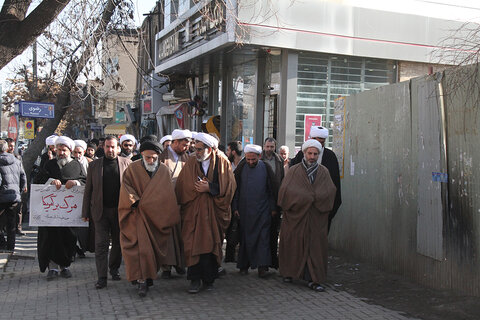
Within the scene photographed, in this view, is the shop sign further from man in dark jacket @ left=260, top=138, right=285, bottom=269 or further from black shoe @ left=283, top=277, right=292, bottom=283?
black shoe @ left=283, top=277, right=292, bottom=283

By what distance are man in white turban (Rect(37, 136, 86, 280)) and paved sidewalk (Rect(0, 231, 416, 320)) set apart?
214 mm

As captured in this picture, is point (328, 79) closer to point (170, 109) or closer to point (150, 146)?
point (150, 146)

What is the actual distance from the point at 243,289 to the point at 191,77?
1301 cm

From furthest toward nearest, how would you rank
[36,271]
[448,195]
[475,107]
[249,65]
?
[249,65] < [36,271] < [448,195] < [475,107]

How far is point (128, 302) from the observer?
6070 millimetres

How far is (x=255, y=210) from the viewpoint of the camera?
738 centimetres

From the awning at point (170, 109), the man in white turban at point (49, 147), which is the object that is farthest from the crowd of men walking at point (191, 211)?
the awning at point (170, 109)

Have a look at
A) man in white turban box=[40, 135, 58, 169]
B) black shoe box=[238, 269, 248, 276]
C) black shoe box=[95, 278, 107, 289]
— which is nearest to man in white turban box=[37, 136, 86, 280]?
black shoe box=[95, 278, 107, 289]

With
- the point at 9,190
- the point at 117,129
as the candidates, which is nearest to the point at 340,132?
the point at 9,190

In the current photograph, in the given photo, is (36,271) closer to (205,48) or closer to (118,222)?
(118,222)

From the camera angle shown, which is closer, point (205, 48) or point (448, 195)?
point (448, 195)

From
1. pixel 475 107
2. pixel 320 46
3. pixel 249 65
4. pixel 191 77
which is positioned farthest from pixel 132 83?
pixel 475 107

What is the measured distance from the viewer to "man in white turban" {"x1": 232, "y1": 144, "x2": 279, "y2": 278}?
7.36m

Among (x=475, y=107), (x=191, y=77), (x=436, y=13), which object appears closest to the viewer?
(x=475, y=107)
